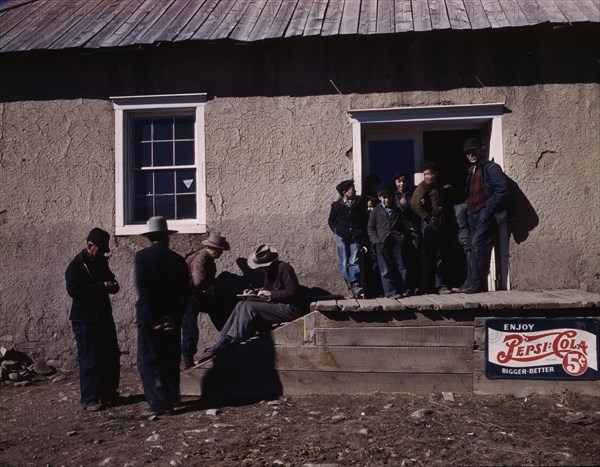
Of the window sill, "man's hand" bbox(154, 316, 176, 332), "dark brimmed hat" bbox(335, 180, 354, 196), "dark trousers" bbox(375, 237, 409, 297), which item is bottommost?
"man's hand" bbox(154, 316, 176, 332)

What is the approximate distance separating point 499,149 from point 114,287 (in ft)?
16.1

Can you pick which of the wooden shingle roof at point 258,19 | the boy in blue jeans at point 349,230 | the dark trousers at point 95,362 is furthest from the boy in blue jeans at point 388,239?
the dark trousers at point 95,362

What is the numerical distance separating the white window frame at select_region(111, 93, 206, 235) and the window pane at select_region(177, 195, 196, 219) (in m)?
0.10

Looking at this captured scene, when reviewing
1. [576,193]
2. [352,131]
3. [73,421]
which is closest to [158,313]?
[73,421]

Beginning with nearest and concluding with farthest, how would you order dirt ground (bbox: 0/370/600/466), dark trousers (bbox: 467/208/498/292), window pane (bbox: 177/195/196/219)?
dirt ground (bbox: 0/370/600/466), dark trousers (bbox: 467/208/498/292), window pane (bbox: 177/195/196/219)

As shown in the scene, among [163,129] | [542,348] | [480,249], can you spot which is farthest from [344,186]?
[542,348]

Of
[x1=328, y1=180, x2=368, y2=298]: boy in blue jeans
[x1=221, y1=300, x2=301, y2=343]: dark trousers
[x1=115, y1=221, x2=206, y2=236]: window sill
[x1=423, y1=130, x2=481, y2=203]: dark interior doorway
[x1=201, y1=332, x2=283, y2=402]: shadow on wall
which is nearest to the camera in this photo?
[x1=201, y1=332, x2=283, y2=402]: shadow on wall

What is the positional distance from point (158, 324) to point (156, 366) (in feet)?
1.37

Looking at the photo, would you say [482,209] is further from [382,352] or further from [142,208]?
[142,208]

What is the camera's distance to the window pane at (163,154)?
8570 millimetres

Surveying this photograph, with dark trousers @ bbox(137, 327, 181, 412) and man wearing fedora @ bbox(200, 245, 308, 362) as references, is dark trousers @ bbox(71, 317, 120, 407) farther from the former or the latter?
man wearing fedora @ bbox(200, 245, 308, 362)

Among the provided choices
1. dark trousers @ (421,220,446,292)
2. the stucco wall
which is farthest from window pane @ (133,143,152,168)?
A: dark trousers @ (421,220,446,292)

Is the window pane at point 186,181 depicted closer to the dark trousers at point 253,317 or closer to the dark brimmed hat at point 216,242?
the dark brimmed hat at point 216,242

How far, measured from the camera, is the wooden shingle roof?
7891 mm
